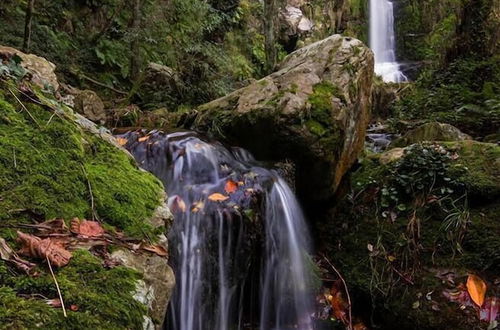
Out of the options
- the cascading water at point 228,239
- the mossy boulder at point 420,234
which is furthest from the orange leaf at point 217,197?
the mossy boulder at point 420,234

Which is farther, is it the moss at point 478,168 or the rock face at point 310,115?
the rock face at point 310,115

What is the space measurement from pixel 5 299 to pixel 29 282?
5.1 inches

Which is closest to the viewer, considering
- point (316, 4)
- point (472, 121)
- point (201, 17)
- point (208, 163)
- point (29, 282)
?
point (29, 282)

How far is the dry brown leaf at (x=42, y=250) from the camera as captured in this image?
1644mm

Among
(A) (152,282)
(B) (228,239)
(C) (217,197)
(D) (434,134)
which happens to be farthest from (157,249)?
(D) (434,134)

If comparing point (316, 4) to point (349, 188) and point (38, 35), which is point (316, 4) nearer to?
point (38, 35)

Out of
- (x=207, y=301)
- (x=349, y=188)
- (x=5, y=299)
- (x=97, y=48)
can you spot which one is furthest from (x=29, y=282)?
(x=97, y=48)

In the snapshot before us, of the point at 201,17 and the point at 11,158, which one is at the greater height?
the point at 201,17

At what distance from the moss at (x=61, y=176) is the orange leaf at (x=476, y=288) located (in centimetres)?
280

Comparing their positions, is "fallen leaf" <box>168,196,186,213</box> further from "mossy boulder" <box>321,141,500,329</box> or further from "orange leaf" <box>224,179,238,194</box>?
"mossy boulder" <box>321,141,500,329</box>

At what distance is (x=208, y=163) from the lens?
14.0 feet

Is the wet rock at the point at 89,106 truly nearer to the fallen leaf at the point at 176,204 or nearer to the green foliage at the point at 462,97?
the fallen leaf at the point at 176,204

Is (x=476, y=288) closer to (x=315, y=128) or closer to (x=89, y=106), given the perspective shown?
(x=315, y=128)

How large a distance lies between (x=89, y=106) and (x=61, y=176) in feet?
13.3
